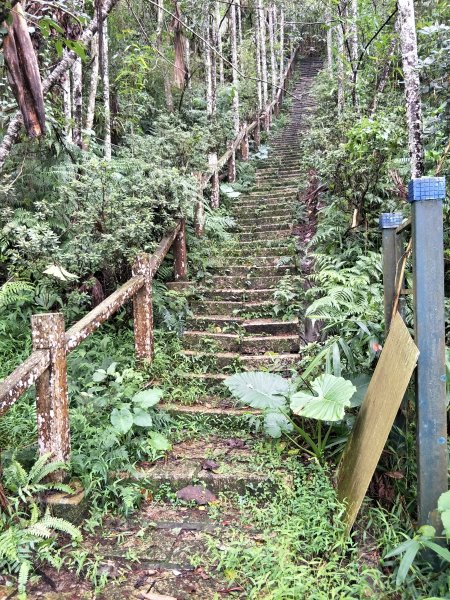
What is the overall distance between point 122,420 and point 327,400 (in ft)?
4.86

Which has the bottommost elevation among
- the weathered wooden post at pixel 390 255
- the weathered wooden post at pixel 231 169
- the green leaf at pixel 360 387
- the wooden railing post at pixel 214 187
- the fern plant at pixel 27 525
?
the fern plant at pixel 27 525

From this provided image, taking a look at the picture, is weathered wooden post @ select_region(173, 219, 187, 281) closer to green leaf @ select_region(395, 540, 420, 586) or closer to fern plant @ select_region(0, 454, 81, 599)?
fern plant @ select_region(0, 454, 81, 599)

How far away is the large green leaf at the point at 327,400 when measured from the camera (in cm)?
271

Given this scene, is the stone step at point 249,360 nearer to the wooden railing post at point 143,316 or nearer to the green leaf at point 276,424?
the wooden railing post at point 143,316

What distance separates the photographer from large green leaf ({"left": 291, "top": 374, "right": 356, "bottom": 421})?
2.71 m

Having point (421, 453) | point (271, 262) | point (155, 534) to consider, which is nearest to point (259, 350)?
point (271, 262)

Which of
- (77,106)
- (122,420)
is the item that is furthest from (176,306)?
(77,106)

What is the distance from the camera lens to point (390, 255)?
3045 mm

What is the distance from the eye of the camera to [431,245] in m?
2.06

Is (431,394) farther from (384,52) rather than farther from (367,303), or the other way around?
(384,52)

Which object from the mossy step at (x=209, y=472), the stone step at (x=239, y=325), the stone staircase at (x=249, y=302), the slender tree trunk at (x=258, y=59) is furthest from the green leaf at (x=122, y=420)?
the slender tree trunk at (x=258, y=59)

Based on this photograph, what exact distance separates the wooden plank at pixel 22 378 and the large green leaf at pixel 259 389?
1332 mm

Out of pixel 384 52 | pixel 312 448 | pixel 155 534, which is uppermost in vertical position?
pixel 384 52

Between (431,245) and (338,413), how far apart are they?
3.86 ft
